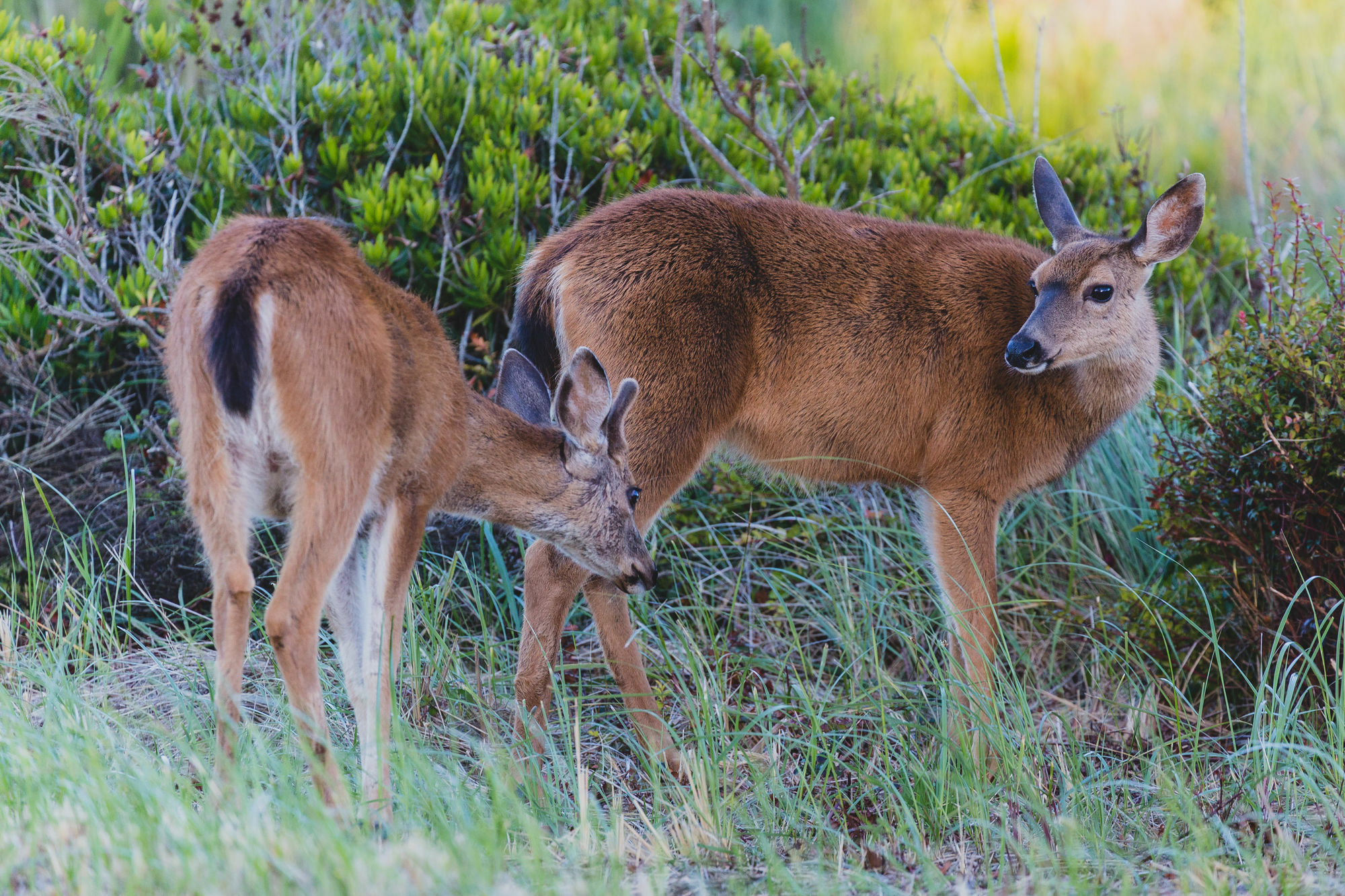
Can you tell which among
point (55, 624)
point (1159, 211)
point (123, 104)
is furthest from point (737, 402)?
point (123, 104)

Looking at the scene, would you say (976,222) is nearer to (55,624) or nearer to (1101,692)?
(1101,692)

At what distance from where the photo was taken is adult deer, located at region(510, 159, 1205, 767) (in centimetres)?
453

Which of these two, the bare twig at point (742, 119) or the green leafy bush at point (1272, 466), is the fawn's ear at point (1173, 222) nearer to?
the green leafy bush at point (1272, 466)

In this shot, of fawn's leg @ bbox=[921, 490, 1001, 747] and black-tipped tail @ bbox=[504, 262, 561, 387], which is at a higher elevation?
black-tipped tail @ bbox=[504, 262, 561, 387]

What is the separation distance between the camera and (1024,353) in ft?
15.1

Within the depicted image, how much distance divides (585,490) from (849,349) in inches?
43.5

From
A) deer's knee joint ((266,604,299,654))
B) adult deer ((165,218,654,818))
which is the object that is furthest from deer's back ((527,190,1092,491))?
deer's knee joint ((266,604,299,654))

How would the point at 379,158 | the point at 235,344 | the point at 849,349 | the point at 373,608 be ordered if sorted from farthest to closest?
the point at 379,158, the point at 849,349, the point at 373,608, the point at 235,344

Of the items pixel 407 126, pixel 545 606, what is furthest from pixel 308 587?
pixel 407 126

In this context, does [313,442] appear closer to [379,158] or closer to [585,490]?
[585,490]

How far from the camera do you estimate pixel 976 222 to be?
6.29 meters

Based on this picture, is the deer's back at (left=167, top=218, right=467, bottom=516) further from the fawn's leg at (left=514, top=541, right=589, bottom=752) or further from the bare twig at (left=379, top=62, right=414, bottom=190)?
the bare twig at (left=379, top=62, right=414, bottom=190)

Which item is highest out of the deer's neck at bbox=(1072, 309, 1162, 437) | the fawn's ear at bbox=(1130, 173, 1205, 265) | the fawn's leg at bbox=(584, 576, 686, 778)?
the fawn's ear at bbox=(1130, 173, 1205, 265)

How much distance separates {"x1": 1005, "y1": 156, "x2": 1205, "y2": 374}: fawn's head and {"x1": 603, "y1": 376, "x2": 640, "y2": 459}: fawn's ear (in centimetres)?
133
